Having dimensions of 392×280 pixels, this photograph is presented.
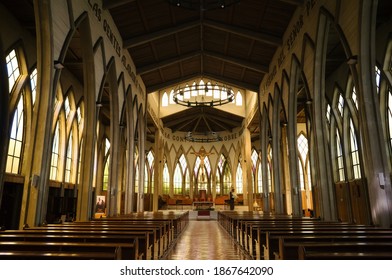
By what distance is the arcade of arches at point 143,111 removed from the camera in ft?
23.9

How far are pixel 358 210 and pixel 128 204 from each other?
12.1m

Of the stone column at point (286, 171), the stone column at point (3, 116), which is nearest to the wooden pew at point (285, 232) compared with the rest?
the stone column at point (3, 116)

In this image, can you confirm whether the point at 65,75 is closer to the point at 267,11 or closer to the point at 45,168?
the point at 45,168

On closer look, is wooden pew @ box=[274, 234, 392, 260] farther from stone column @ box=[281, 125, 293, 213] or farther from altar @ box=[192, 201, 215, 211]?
altar @ box=[192, 201, 215, 211]

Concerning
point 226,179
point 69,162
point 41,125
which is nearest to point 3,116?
point 41,125

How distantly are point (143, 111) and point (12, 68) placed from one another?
9.20 m

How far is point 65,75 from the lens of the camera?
51.0 ft

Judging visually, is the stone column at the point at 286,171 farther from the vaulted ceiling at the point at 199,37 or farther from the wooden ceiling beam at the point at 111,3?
the wooden ceiling beam at the point at 111,3

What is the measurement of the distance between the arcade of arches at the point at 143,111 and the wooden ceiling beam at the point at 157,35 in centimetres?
114

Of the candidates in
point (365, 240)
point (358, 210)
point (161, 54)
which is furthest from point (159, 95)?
point (365, 240)

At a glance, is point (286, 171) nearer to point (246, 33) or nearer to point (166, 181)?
point (246, 33)

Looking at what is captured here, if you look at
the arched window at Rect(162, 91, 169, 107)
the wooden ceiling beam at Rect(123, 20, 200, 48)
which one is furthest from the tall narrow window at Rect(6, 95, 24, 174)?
the arched window at Rect(162, 91, 169, 107)

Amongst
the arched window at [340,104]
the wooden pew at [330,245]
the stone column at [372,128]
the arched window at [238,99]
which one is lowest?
the wooden pew at [330,245]

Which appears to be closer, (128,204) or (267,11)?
(267,11)
